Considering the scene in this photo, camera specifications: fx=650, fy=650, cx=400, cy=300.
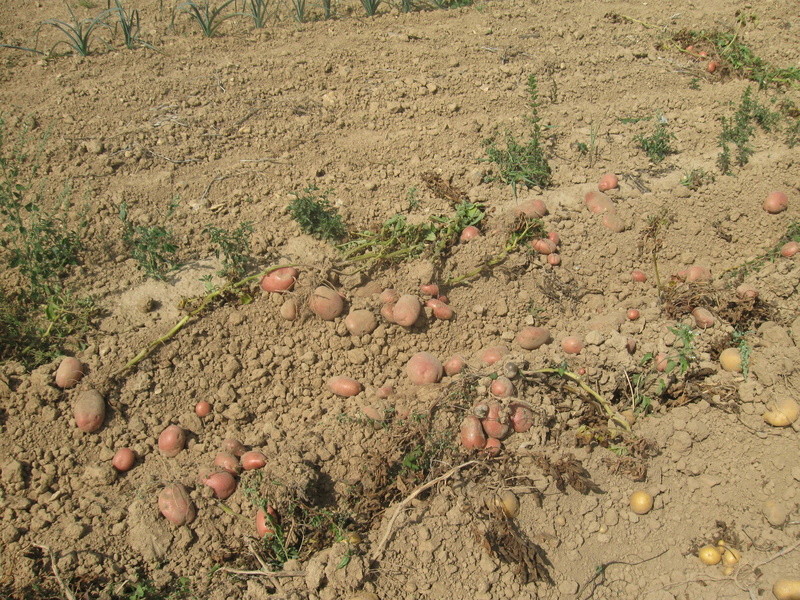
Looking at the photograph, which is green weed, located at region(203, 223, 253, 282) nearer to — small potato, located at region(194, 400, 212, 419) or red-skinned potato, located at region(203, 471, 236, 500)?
small potato, located at region(194, 400, 212, 419)

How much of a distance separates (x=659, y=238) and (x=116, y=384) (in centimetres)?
323

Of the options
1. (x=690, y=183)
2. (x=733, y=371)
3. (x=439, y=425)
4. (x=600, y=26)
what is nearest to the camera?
(x=439, y=425)

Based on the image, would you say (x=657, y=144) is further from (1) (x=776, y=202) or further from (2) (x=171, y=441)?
(2) (x=171, y=441)

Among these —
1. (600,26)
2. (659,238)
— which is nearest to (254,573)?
(659,238)

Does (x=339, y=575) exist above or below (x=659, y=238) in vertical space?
below

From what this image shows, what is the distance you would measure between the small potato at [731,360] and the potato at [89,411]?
3.09m

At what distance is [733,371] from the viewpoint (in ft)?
10.8

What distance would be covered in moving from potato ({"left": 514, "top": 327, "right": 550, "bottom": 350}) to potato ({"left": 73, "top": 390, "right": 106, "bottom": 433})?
7.07ft

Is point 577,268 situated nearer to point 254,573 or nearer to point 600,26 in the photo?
point 254,573

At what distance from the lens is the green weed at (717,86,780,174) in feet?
14.4

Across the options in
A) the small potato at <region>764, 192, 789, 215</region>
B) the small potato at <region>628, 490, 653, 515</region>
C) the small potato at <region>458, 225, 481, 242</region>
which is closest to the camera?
the small potato at <region>628, 490, 653, 515</region>

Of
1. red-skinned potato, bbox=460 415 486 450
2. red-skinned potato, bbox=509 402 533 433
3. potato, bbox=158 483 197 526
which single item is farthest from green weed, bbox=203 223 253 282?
red-skinned potato, bbox=509 402 533 433

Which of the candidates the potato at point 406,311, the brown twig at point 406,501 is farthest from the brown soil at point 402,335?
the potato at point 406,311

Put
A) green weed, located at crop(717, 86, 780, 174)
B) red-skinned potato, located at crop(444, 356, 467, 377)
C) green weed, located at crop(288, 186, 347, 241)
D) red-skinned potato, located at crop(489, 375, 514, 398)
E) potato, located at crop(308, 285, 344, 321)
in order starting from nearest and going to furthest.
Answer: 1. red-skinned potato, located at crop(489, 375, 514, 398)
2. red-skinned potato, located at crop(444, 356, 467, 377)
3. potato, located at crop(308, 285, 344, 321)
4. green weed, located at crop(288, 186, 347, 241)
5. green weed, located at crop(717, 86, 780, 174)
